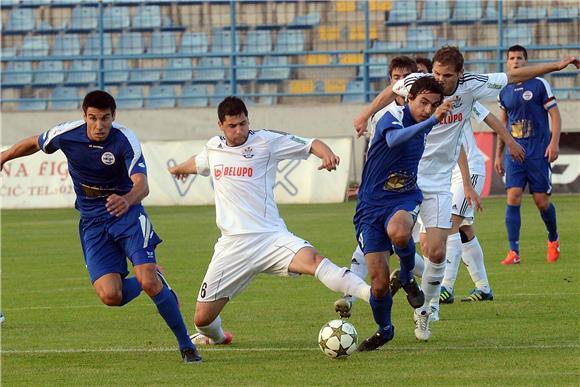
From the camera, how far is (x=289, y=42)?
96.5ft

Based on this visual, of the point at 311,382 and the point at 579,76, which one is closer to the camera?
the point at 311,382

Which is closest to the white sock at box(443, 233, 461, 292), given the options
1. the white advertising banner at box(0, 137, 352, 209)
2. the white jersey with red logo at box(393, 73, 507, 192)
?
the white jersey with red logo at box(393, 73, 507, 192)

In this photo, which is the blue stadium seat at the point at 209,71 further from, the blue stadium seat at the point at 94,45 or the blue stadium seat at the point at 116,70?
the blue stadium seat at the point at 94,45

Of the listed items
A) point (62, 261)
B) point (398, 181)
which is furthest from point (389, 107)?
point (62, 261)

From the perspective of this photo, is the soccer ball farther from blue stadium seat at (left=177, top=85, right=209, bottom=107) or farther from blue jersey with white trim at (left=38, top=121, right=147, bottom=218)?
blue stadium seat at (left=177, top=85, right=209, bottom=107)

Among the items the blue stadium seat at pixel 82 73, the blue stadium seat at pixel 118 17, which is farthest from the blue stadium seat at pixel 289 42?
the blue stadium seat at pixel 82 73

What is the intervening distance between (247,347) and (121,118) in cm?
2020

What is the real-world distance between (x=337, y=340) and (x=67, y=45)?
24102 mm

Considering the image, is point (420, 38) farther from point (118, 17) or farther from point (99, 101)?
point (99, 101)

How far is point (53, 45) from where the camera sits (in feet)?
99.2

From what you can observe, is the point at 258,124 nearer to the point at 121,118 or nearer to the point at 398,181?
the point at 121,118

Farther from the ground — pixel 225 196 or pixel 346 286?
pixel 225 196

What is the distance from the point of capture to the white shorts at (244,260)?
791cm

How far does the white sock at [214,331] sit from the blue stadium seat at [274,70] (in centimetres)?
2046
